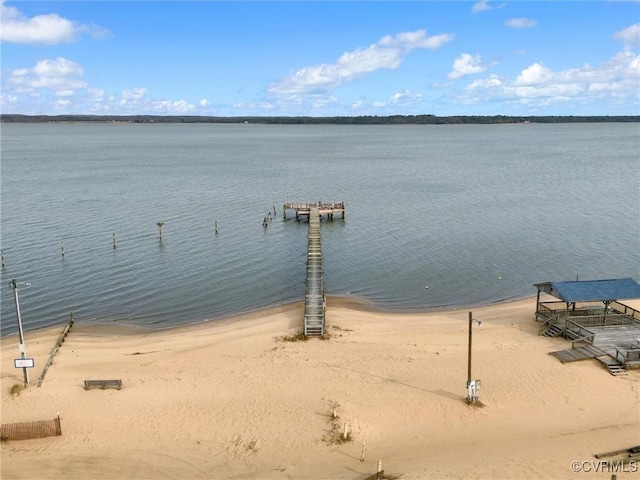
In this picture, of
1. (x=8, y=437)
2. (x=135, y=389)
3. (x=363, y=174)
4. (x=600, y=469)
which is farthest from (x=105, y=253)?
(x=363, y=174)

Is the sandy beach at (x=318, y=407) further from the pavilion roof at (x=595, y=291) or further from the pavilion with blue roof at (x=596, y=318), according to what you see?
the pavilion roof at (x=595, y=291)

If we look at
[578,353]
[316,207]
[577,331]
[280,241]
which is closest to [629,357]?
[578,353]

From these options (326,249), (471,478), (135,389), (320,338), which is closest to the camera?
(471,478)

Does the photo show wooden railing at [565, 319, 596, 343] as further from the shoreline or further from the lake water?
the lake water

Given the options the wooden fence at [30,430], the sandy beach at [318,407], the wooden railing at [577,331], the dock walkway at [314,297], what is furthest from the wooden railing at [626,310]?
the wooden fence at [30,430]

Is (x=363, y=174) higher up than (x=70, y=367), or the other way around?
(x=363, y=174)

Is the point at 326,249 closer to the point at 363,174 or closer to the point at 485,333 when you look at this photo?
the point at 485,333

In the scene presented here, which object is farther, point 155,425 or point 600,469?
point 155,425
